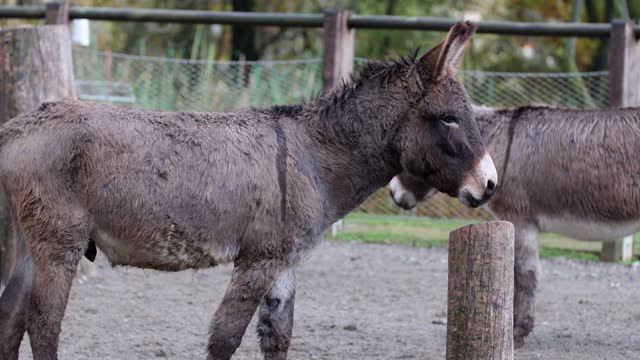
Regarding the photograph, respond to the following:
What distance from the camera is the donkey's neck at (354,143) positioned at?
5.04 metres

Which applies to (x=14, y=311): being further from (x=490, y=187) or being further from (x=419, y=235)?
(x=419, y=235)

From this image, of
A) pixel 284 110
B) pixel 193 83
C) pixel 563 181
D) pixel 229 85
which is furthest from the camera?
pixel 229 85

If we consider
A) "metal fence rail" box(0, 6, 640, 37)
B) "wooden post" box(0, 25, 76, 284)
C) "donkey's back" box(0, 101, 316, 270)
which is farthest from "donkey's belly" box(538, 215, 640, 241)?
"wooden post" box(0, 25, 76, 284)

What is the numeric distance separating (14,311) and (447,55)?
242cm

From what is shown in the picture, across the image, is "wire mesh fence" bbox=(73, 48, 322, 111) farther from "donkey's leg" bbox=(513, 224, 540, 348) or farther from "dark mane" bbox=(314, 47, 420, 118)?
"dark mane" bbox=(314, 47, 420, 118)

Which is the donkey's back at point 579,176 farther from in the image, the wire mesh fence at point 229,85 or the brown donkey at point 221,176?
the wire mesh fence at point 229,85

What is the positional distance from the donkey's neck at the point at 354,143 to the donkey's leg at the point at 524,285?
6.23ft

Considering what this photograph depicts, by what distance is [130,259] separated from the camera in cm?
480

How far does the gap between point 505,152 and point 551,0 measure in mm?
17347

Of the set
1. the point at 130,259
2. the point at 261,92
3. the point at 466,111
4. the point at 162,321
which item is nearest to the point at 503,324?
the point at 466,111

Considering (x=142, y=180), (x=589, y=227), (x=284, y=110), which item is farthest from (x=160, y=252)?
(x=589, y=227)

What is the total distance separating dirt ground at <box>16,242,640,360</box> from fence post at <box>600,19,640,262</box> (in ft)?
5.38

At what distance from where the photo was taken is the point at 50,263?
15.1 ft

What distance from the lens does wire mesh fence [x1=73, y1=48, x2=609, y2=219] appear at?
11742 millimetres
